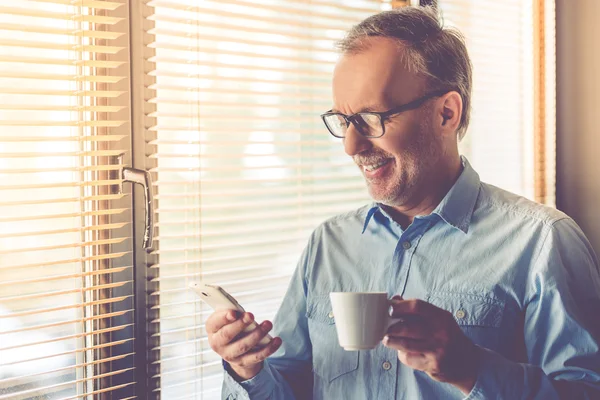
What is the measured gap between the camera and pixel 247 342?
118 cm

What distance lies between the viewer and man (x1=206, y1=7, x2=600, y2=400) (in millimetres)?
1200

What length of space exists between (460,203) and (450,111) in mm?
211

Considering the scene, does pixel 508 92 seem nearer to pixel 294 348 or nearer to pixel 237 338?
pixel 294 348

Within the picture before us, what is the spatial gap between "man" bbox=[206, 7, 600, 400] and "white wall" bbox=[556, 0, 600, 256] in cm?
135

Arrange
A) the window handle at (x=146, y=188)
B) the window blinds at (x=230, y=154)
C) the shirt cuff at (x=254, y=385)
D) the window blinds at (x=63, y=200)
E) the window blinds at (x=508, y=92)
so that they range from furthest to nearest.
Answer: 1. the window blinds at (x=508, y=92)
2. the window blinds at (x=230, y=154)
3. the window handle at (x=146, y=188)
4. the window blinds at (x=63, y=200)
5. the shirt cuff at (x=254, y=385)

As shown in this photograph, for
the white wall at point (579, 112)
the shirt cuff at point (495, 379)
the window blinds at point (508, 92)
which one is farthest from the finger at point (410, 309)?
the white wall at point (579, 112)

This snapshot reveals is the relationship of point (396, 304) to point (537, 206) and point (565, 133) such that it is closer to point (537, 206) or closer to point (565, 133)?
point (537, 206)

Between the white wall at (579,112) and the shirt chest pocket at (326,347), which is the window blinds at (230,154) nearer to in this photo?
the shirt chest pocket at (326,347)

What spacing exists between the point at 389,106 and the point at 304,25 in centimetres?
66

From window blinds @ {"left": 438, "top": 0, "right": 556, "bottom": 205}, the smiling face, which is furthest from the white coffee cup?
window blinds @ {"left": 438, "top": 0, "right": 556, "bottom": 205}

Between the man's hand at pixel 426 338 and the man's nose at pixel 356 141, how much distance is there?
1.43ft

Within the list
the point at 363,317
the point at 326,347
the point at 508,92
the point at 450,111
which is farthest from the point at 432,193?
the point at 508,92

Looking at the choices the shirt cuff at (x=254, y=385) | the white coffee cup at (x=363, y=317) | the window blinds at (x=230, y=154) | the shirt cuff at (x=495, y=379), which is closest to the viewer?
the white coffee cup at (x=363, y=317)

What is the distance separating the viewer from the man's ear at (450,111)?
56.9 inches
